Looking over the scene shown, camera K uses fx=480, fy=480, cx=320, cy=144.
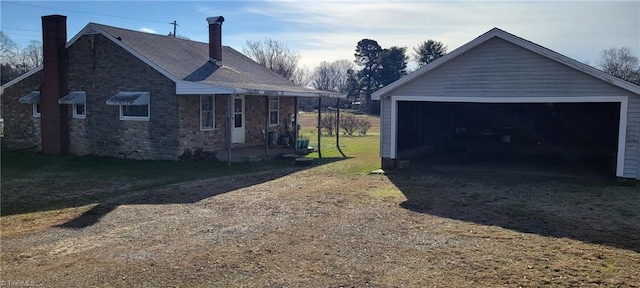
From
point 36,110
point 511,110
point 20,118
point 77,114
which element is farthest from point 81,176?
point 511,110

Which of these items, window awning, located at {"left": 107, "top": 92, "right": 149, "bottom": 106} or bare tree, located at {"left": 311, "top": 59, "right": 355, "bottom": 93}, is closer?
window awning, located at {"left": 107, "top": 92, "right": 149, "bottom": 106}

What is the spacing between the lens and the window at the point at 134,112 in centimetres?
1543

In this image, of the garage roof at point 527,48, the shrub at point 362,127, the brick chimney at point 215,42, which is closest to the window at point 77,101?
the brick chimney at point 215,42

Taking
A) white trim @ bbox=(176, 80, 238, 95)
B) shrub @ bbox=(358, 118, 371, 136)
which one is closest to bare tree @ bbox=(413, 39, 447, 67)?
shrub @ bbox=(358, 118, 371, 136)

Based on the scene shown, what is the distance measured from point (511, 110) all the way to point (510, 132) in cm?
83

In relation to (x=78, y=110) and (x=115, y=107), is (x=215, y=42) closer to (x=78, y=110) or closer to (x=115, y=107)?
(x=115, y=107)

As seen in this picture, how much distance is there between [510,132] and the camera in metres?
17.7

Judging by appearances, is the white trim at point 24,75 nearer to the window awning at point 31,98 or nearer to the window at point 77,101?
the window awning at point 31,98

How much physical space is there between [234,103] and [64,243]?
443 inches

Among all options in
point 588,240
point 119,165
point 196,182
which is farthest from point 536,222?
point 119,165

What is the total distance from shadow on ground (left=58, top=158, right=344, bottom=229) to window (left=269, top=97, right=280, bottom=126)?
6822 millimetres

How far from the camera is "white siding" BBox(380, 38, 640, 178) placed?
35.4ft

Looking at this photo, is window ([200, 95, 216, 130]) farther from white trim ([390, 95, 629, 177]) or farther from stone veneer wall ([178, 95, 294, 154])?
white trim ([390, 95, 629, 177])

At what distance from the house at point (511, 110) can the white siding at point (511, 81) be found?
21 millimetres
